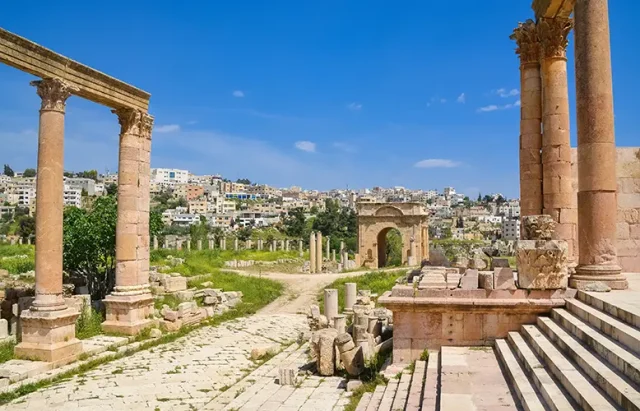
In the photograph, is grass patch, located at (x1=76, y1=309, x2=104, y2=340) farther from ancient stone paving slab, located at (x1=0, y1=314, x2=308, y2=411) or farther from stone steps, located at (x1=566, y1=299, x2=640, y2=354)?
stone steps, located at (x1=566, y1=299, x2=640, y2=354)

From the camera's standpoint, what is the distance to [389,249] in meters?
56.9

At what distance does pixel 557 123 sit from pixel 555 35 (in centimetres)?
185

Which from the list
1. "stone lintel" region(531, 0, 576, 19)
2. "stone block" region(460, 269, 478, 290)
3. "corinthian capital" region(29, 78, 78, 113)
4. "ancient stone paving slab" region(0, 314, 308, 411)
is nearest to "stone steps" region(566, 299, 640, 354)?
"stone block" region(460, 269, 478, 290)

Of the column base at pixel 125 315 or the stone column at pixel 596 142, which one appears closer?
the stone column at pixel 596 142

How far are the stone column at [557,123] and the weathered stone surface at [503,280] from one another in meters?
2.95

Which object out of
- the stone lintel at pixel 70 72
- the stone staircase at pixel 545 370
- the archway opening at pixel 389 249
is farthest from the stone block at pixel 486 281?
the archway opening at pixel 389 249

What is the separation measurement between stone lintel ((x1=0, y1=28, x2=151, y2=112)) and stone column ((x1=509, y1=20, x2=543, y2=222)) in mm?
10267

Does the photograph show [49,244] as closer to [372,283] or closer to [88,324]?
[88,324]

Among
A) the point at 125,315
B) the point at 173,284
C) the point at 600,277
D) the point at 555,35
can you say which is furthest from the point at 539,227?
the point at 173,284

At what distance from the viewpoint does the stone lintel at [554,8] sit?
34.9 feet

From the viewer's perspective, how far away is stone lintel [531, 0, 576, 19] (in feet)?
34.9

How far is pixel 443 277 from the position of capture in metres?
9.65

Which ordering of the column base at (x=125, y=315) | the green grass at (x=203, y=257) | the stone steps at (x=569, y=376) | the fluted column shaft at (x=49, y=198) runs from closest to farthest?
the stone steps at (x=569, y=376) < the fluted column shaft at (x=49, y=198) < the column base at (x=125, y=315) < the green grass at (x=203, y=257)

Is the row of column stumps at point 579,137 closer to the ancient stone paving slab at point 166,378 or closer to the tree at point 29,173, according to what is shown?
the ancient stone paving slab at point 166,378
